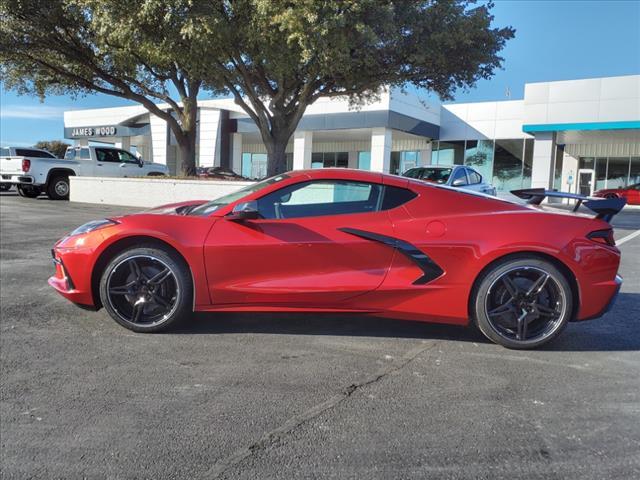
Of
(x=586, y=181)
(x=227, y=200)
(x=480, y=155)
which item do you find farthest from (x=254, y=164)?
(x=227, y=200)

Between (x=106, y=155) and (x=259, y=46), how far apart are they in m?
10.5

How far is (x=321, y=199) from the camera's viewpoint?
436 cm

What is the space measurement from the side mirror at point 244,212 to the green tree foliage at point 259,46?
8314 mm

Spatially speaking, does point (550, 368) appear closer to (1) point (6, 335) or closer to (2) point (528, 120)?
(1) point (6, 335)

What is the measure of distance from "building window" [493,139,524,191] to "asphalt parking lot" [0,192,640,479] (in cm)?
2861

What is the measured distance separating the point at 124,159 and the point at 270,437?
67.6 feet

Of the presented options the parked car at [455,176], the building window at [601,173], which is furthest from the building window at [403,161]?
the parked car at [455,176]

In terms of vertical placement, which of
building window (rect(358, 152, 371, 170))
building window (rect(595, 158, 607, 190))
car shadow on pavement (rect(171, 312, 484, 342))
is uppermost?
building window (rect(358, 152, 371, 170))

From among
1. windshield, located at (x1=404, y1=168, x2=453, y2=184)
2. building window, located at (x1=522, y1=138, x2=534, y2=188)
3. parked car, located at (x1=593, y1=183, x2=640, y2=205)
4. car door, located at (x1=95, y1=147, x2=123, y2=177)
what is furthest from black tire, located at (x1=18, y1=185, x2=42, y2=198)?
parked car, located at (x1=593, y1=183, x2=640, y2=205)

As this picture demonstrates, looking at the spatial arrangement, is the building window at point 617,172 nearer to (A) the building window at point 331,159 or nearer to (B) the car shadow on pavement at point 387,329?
(A) the building window at point 331,159

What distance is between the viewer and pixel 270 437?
2.66 meters

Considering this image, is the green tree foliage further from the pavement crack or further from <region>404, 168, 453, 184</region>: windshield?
the pavement crack

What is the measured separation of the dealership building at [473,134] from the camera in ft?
83.7

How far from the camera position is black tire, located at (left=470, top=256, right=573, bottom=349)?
3984mm
